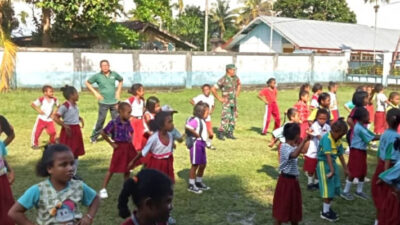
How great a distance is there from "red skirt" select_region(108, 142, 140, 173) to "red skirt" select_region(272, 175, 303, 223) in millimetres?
2072

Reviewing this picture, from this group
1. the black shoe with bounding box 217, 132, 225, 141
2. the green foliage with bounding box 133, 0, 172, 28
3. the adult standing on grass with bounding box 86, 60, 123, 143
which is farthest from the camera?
the green foliage with bounding box 133, 0, 172, 28

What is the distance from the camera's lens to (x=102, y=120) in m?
9.40

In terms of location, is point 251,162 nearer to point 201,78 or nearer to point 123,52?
point 123,52

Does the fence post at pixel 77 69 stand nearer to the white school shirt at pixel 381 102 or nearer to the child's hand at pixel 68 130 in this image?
the child's hand at pixel 68 130

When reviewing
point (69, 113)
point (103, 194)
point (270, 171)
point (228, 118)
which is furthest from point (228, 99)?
point (103, 194)

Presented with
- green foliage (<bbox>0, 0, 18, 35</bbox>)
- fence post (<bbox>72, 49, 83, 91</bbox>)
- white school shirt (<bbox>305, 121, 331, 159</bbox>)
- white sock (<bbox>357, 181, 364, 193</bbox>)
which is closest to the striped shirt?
white school shirt (<bbox>305, 121, 331, 159</bbox>)

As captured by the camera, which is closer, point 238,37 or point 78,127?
A: point 78,127

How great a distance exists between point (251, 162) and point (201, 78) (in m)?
15.3

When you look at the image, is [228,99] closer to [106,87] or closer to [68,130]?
[106,87]

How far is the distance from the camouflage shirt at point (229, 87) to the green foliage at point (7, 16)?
1223 cm

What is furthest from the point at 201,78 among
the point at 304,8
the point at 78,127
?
the point at 304,8

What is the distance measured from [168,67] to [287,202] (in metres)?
17.8

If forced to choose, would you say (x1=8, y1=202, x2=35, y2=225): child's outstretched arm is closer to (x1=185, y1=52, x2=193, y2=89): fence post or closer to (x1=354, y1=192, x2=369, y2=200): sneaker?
(x1=354, y1=192, x2=369, y2=200): sneaker

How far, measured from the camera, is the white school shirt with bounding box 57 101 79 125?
264 inches
